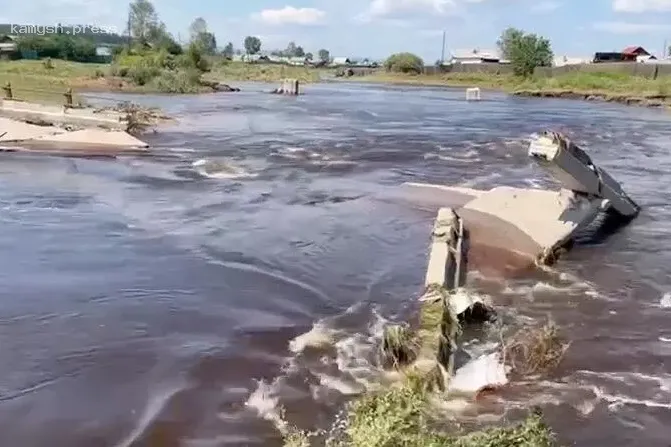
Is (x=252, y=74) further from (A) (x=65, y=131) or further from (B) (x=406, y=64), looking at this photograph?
(A) (x=65, y=131)

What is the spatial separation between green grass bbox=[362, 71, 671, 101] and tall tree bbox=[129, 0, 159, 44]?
38.8 m

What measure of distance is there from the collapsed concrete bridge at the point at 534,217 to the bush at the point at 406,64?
9835cm

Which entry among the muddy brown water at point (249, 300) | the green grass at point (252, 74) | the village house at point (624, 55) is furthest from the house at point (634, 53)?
the muddy brown water at point (249, 300)

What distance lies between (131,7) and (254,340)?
384 ft

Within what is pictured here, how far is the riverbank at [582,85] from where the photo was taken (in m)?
67.2

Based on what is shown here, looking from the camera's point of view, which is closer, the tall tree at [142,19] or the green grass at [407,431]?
the green grass at [407,431]

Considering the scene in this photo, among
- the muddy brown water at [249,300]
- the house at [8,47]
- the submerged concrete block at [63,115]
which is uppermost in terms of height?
the house at [8,47]

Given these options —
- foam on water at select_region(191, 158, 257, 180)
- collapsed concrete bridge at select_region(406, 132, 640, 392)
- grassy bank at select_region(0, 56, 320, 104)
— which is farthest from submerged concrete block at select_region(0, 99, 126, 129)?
grassy bank at select_region(0, 56, 320, 104)

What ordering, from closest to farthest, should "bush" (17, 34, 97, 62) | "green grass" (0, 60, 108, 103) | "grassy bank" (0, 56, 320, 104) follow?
1. "green grass" (0, 60, 108, 103)
2. "grassy bank" (0, 56, 320, 104)
3. "bush" (17, 34, 97, 62)

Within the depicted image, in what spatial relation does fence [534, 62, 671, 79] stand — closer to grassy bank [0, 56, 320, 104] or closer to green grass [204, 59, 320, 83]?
green grass [204, 59, 320, 83]

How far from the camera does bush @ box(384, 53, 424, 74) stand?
115 metres

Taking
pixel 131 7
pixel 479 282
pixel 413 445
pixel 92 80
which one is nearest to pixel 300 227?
pixel 479 282

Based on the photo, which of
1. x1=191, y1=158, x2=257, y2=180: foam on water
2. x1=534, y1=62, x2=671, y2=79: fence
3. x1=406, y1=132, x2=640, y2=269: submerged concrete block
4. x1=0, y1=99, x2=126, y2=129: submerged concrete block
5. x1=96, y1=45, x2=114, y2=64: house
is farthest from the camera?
x1=96, y1=45, x2=114, y2=64: house

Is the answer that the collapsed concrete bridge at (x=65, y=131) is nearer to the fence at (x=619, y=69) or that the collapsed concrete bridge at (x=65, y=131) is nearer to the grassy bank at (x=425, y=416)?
the grassy bank at (x=425, y=416)
